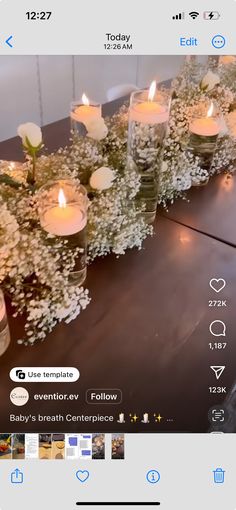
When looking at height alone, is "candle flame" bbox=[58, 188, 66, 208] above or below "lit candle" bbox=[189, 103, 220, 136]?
below

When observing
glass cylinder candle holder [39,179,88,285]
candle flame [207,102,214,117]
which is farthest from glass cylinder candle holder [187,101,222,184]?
glass cylinder candle holder [39,179,88,285]

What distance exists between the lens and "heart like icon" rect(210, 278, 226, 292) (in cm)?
67

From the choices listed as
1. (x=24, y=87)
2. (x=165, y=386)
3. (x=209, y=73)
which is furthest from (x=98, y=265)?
(x=24, y=87)

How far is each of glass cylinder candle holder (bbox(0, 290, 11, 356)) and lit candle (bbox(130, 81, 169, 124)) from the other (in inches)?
15.9

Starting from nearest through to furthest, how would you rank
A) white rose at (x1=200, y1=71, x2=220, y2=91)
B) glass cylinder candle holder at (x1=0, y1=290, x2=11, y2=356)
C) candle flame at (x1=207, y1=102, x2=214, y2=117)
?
glass cylinder candle holder at (x1=0, y1=290, x2=11, y2=356) → candle flame at (x1=207, y1=102, x2=214, y2=117) → white rose at (x1=200, y1=71, x2=220, y2=91)

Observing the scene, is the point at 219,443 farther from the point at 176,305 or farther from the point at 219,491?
the point at 176,305

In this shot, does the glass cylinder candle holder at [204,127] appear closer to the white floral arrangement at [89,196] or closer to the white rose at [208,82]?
the white floral arrangement at [89,196]

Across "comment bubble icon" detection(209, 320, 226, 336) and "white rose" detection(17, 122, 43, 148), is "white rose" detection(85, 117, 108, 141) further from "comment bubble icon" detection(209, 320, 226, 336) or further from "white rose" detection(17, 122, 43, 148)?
"comment bubble icon" detection(209, 320, 226, 336)

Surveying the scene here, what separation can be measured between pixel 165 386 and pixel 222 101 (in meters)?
0.77

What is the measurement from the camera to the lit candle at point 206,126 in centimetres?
91

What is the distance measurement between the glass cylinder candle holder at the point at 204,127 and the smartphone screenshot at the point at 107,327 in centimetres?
26

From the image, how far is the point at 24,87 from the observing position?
1871mm
